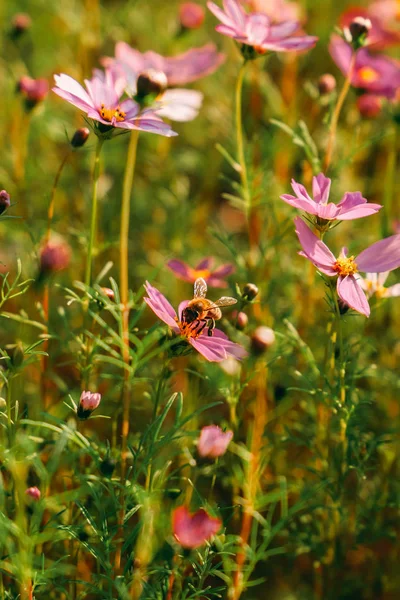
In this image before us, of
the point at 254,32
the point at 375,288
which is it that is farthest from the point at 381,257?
the point at 254,32

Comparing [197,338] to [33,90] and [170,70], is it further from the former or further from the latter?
[170,70]

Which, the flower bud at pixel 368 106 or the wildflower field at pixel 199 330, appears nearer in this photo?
the wildflower field at pixel 199 330

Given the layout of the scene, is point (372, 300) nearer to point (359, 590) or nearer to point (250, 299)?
point (250, 299)

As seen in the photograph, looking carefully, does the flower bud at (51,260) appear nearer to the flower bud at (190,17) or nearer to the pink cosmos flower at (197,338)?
the pink cosmos flower at (197,338)

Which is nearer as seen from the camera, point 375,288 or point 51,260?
point 51,260

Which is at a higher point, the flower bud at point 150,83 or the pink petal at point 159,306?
the flower bud at point 150,83

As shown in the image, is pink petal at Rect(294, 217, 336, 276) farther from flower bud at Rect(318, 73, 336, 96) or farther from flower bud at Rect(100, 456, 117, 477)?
flower bud at Rect(318, 73, 336, 96)

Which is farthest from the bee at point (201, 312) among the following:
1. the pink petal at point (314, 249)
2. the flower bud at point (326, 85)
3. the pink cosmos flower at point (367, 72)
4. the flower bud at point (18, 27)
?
the flower bud at point (18, 27)
